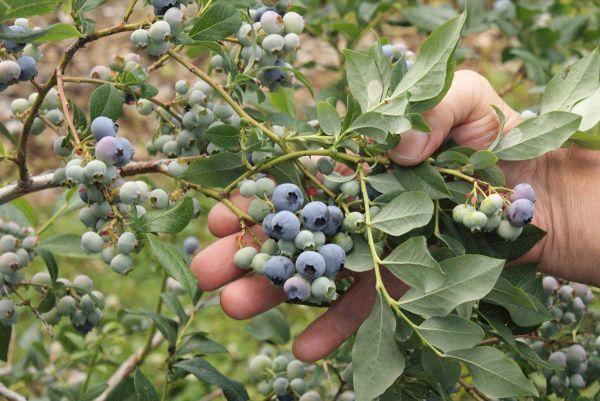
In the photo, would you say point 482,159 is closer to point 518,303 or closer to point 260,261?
point 518,303

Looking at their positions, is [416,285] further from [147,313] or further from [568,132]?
[147,313]

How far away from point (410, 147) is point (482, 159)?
12 centimetres

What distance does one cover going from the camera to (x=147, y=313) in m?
1.59

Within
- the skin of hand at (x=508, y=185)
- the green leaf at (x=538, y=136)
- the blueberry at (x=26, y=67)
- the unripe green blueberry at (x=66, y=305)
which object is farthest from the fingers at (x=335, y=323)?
the blueberry at (x=26, y=67)

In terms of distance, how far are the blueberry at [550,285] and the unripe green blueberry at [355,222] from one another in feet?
2.25

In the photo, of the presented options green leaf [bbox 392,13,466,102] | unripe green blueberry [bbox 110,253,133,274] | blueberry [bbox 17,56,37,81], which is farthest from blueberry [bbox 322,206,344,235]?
blueberry [bbox 17,56,37,81]

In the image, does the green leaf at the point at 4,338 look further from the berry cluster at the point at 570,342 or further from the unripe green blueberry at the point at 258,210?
the berry cluster at the point at 570,342

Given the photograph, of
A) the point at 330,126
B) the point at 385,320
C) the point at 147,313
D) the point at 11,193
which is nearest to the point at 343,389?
the point at 147,313

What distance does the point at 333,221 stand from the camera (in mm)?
1151

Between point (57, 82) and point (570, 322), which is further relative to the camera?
point (570, 322)

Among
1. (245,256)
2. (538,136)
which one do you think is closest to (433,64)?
(538,136)

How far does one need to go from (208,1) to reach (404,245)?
1.79 ft

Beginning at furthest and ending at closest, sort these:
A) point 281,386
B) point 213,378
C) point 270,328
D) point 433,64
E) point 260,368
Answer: point 270,328, point 260,368, point 281,386, point 213,378, point 433,64

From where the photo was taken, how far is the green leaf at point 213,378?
4.77 feet
